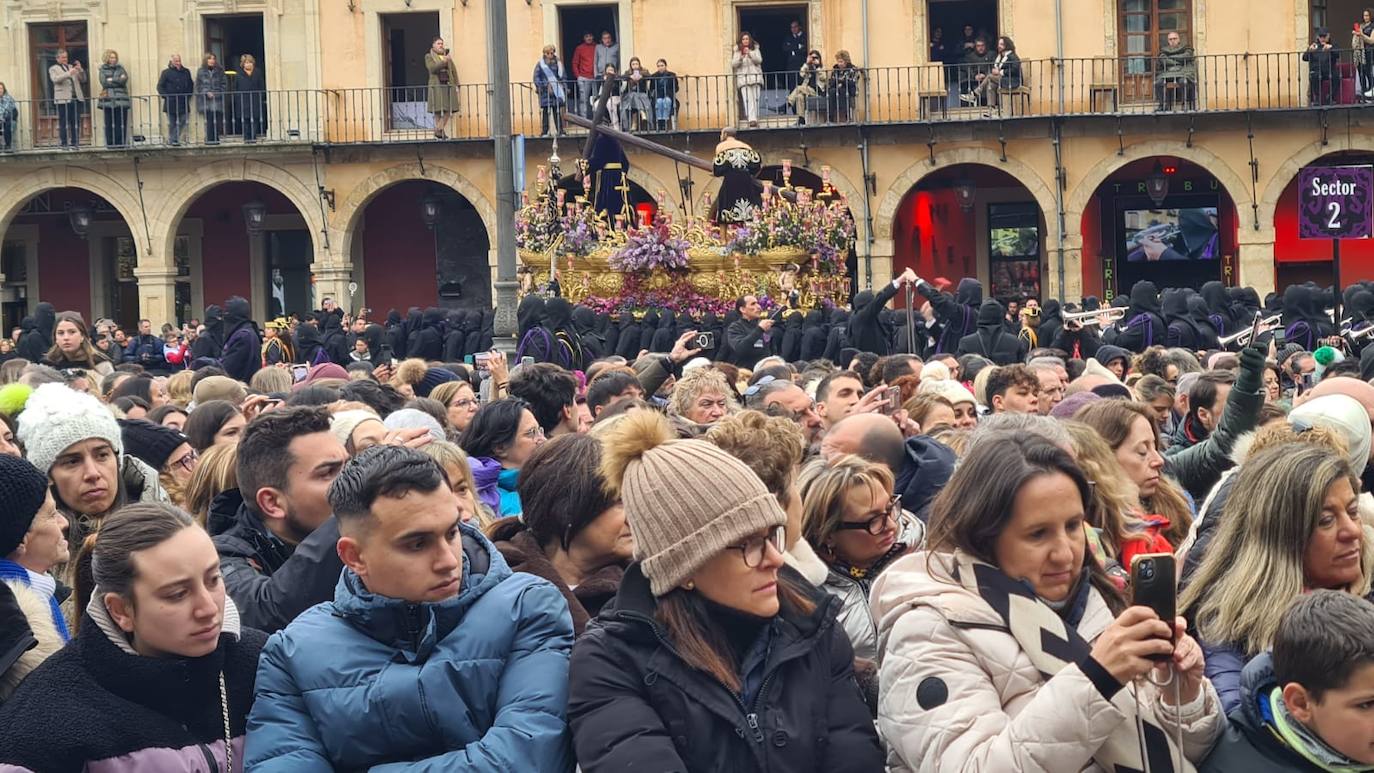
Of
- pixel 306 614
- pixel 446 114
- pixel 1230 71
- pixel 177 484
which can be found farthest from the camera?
pixel 446 114

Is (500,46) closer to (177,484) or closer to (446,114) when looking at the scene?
(177,484)

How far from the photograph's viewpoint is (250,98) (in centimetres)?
3100

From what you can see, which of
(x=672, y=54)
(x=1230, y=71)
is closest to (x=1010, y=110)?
(x=1230, y=71)

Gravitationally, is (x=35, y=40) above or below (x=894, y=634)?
above

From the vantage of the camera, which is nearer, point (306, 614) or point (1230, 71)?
point (306, 614)

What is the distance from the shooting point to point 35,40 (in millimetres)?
32031

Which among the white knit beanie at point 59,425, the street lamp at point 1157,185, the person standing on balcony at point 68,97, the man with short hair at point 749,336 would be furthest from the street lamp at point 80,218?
the white knit beanie at point 59,425

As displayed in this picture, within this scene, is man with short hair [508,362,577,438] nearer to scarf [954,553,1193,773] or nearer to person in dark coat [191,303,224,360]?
scarf [954,553,1193,773]

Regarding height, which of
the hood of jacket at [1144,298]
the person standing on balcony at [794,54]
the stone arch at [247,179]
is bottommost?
the hood of jacket at [1144,298]

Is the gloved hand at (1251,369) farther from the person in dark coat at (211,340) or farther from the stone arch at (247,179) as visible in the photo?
the stone arch at (247,179)

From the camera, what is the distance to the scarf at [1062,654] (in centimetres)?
375

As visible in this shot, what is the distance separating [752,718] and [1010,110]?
86.8ft

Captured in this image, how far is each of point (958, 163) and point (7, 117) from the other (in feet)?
49.8

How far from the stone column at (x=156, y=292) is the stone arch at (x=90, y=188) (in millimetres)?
394
